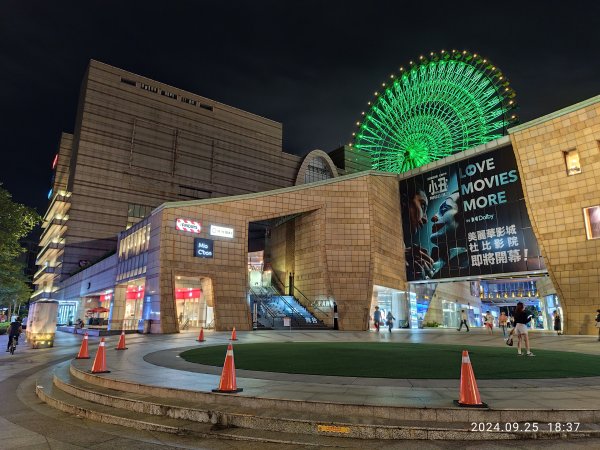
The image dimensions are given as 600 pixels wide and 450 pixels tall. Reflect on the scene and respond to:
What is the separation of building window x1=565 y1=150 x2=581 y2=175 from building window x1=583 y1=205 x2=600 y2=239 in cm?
298

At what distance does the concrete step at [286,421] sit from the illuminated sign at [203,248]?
23930 mm

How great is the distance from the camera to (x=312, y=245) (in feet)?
127

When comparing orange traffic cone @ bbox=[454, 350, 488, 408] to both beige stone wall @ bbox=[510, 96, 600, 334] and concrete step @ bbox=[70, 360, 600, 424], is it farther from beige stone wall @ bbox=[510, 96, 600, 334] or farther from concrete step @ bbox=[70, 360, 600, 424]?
beige stone wall @ bbox=[510, 96, 600, 334]

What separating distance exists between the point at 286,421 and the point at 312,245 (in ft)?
108

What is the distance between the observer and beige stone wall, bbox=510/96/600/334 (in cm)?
2729

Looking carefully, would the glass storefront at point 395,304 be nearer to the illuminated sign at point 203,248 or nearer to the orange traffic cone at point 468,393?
the illuminated sign at point 203,248

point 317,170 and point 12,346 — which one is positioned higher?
point 317,170

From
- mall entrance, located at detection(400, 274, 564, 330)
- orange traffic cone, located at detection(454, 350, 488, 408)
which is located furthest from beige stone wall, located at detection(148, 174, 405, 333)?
orange traffic cone, located at detection(454, 350, 488, 408)

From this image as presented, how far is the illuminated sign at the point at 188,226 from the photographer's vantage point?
31.2m

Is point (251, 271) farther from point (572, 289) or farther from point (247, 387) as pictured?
point (247, 387)

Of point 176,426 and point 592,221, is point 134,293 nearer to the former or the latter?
point 176,426

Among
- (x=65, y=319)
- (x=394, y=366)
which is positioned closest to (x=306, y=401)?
(x=394, y=366)

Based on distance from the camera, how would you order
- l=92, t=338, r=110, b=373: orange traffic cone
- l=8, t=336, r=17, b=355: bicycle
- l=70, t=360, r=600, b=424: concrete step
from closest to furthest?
1. l=70, t=360, r=600, b=424: concrete step
2. l=92, t=338, r=110, b=373: orange traffic cone
3. l=8, t=336, r=17, b=355: bicycle
